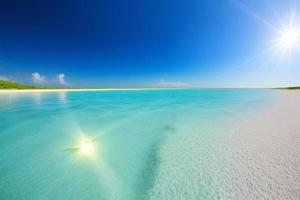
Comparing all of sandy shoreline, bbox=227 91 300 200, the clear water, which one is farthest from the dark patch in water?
sandy shoreline, bbox=227 91 300 200

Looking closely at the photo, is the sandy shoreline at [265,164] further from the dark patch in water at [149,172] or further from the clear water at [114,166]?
the dark patch in water at [149,172]

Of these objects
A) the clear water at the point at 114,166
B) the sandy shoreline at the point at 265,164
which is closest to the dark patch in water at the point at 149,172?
the clear water at the point at 114,166

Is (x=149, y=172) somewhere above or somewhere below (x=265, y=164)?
below

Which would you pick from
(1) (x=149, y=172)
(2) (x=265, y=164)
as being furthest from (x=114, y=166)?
(2) (x=265, y=164)

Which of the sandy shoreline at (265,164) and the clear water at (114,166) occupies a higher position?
the sandy shoreline at (265,164)

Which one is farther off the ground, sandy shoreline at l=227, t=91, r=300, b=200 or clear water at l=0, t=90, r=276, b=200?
sandy shoreline at l=227, t=91, r=300, b=200

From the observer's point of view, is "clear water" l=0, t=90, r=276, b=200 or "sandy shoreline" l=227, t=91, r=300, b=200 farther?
"clear water" l=0, t=90, r=276, b=200

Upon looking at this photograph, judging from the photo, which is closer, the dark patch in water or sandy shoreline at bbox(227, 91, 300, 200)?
sandy shoreline at bbox(227, 91, 300, 200)

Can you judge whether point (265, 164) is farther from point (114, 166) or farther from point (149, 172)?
point (114, 166)

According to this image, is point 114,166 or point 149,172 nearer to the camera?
point 149,172

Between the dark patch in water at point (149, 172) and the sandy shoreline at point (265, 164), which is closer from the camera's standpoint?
the sandy shoreline at point (265, 164)

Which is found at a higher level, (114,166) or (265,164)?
(265,164)

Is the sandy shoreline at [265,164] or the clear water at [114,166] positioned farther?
the clear water at [114,166]

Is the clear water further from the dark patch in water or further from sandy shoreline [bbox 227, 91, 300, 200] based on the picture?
sandy shoreline [bbox 227, 91, 300, 200]
